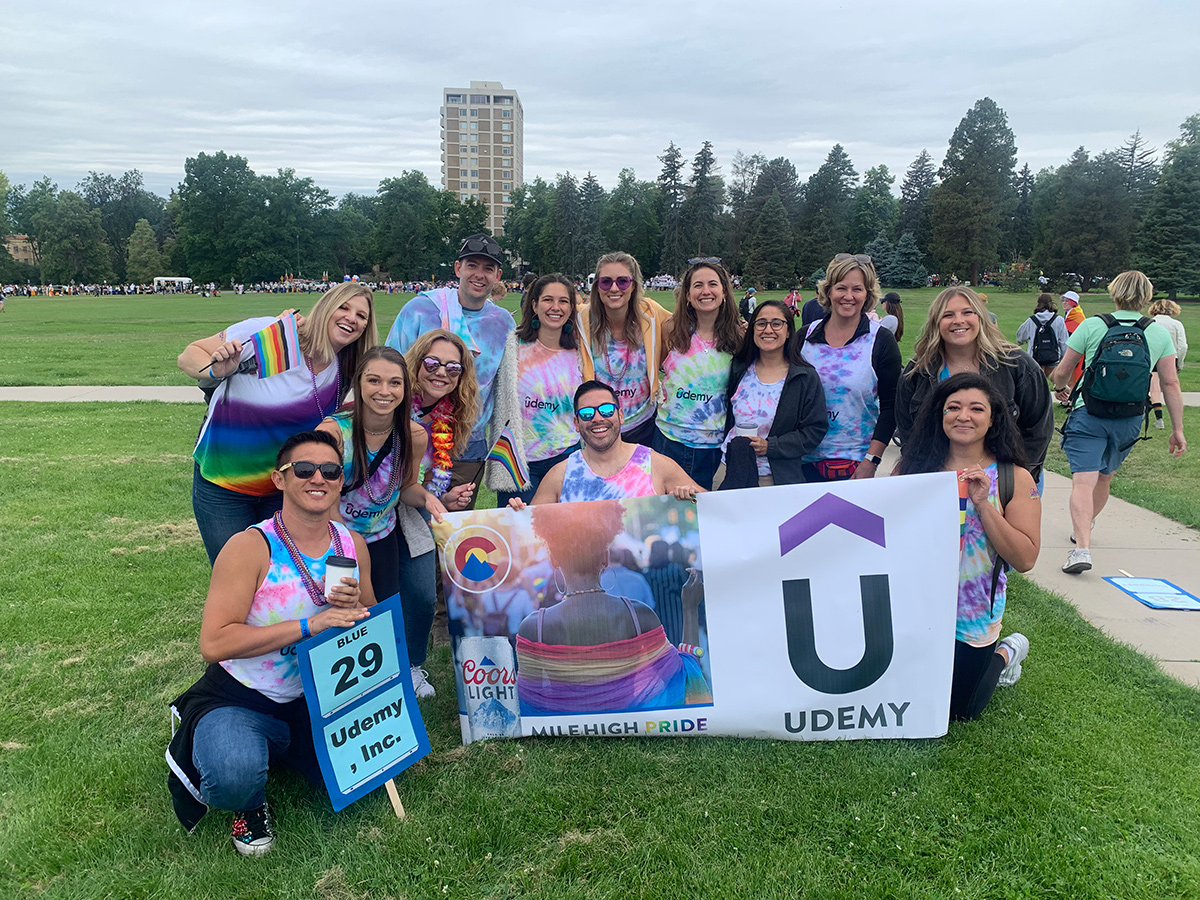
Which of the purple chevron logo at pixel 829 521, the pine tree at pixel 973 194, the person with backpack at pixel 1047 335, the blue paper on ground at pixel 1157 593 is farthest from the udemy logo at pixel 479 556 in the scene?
the pine tree at pixel 973 194

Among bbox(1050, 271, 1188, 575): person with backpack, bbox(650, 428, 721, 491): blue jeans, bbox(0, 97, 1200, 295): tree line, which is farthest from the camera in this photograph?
bbox(0, 97, 1200, 295): tree line

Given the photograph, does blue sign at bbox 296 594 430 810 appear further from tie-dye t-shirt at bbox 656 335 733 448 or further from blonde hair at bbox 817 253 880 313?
blonde hair at bbox 817 253 880 313

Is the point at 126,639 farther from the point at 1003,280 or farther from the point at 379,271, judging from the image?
the point at 379,271

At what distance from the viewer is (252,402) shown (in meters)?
3.61

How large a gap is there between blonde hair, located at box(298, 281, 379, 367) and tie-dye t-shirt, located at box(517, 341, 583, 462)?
0.92 metres

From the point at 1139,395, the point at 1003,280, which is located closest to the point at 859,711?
the point at 1139,395

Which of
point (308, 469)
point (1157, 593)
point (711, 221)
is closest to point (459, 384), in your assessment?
point (308, 469)

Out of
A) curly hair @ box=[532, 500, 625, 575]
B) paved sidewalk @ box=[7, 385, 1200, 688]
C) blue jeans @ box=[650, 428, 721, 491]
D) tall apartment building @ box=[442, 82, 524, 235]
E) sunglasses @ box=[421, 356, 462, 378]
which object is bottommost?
paved sidewalk @ box=[7, 385, 1200, 688]

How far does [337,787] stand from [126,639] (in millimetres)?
2641

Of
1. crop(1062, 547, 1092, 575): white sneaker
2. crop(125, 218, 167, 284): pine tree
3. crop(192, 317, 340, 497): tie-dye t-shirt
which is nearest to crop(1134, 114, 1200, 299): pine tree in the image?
crop(1062, 547, 1092, 575): white sneaker

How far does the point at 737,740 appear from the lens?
3680 millimetres

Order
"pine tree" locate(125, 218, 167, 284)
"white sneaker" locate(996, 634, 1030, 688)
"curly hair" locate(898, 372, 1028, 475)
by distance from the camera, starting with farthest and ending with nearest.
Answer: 1. "pine tree" locate(125, 218, 167, 284)
2. "white sneaker" locate(996, 634, 1030, 688)
3. "curly hair" locate(898, 372, 1028, 475)

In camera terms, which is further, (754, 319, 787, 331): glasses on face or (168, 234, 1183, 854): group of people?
(754, 319, 787, 331): glasses on face

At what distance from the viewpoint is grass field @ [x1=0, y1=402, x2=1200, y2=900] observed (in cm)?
283
